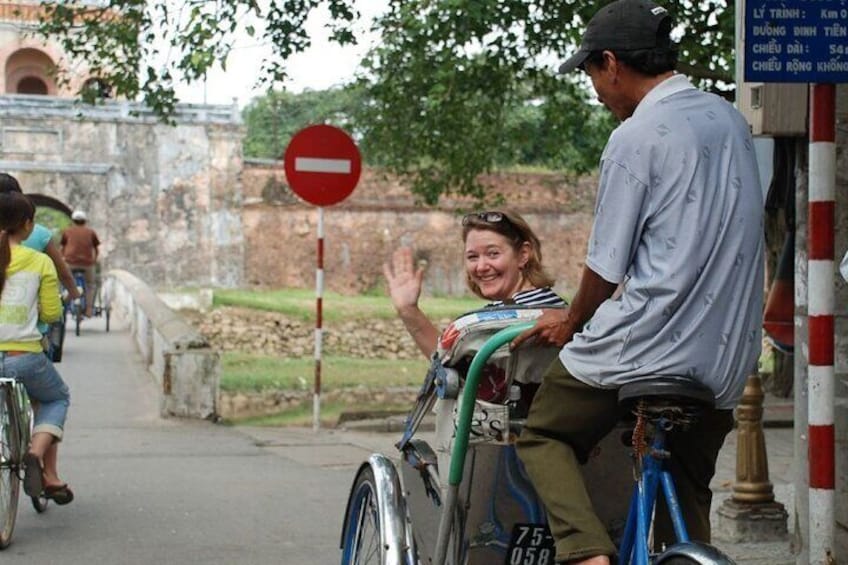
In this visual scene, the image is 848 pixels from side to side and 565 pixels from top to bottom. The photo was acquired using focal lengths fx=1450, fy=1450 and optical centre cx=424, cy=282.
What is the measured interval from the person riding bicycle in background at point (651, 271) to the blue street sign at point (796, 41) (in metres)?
1.62

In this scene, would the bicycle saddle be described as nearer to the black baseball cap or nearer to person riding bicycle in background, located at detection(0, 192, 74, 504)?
the black baseball cap

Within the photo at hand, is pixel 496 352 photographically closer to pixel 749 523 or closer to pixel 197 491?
pixel 749 523

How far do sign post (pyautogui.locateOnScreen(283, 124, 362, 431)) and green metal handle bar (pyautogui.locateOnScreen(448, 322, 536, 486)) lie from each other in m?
8.95

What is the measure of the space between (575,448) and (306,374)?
1775cm

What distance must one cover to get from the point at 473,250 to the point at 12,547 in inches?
136

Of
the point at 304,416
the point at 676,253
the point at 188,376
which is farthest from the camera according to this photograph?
the point at 304,416

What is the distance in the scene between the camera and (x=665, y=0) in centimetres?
1060

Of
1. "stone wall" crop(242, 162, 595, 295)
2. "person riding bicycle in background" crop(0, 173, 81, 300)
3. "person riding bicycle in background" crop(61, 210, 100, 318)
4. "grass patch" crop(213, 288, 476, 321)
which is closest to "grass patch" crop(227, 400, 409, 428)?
"person riding bicycle in background" crop(61, 210, 100, 318)

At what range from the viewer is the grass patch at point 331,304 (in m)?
33.1

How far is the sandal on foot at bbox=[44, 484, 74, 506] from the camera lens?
746 cm

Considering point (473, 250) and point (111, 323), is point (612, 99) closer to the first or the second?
point (473, 250)

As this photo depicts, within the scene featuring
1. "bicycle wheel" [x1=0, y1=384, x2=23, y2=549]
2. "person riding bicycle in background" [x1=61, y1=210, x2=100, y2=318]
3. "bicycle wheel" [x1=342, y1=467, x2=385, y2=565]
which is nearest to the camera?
"bicycle wheel" [x1=342, y1=467, x2=385, y2=565]

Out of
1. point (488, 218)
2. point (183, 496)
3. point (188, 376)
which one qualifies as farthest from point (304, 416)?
point (488, 218)

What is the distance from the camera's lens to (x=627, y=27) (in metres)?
3.49
